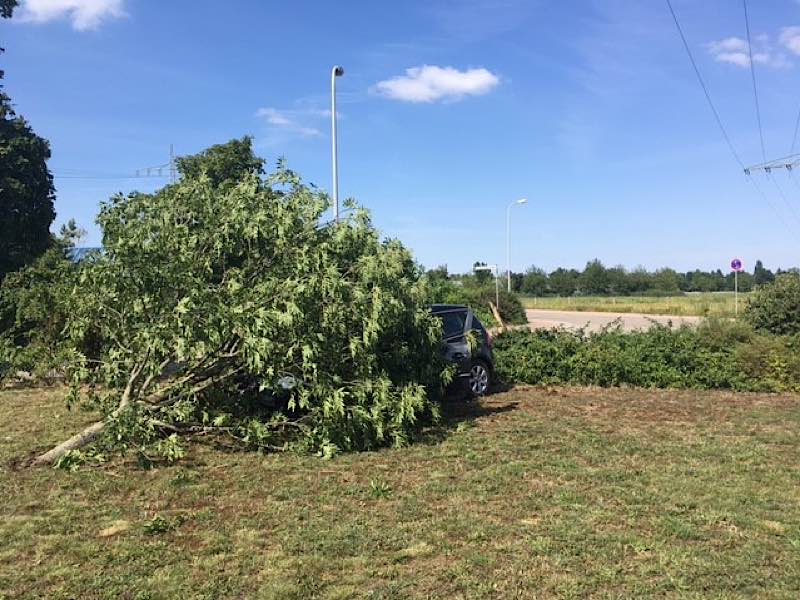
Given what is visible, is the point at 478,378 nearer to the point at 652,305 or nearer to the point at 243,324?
the point at 243,324

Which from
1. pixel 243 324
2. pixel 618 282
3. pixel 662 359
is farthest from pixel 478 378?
pixel 618 282

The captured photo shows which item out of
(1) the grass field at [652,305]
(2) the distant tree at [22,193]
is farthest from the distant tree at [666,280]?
(2) the distant tree at [22,193]

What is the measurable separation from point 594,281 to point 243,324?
293 ft

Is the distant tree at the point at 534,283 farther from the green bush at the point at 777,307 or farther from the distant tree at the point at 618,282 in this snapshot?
the green bush at the point at 777,307

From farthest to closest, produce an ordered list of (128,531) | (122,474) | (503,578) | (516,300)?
(516,300) < (122,474) < (128,531) < (503,578)

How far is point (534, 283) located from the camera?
8781 cm

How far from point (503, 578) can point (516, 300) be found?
119 feet

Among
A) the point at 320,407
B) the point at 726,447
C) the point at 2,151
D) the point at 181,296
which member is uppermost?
the point at 2,151

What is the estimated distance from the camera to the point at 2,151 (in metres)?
26.3

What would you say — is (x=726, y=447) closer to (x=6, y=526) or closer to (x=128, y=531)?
(x=128, y=531)

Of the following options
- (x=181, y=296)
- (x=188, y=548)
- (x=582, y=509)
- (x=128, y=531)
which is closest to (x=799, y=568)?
(x=582, y=509)

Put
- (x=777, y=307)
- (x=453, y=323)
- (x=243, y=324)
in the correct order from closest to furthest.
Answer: (x=243, y=324) → (x=453, y=323) → (x=777, y=307)

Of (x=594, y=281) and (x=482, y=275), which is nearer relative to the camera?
(x=482, y=275)

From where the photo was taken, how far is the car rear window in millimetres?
11133
